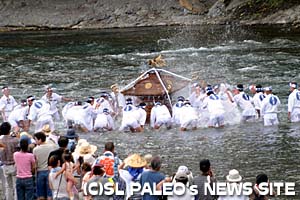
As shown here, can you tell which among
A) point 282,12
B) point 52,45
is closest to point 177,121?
point 52,45

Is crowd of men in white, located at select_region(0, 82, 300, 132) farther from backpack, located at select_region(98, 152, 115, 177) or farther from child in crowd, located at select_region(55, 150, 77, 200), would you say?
child in crowd, located at select_region(55, 150, 77, 200)

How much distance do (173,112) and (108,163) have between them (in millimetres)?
8463

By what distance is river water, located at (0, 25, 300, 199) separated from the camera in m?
15.8

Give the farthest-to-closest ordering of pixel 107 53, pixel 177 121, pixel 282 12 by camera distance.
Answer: pixel 282 12 → pixel 107 53 → pixel 177 121

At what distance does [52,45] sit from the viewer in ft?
121

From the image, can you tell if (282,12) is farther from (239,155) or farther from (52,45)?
(239,155)

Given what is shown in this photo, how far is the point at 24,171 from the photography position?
1080 centimetres

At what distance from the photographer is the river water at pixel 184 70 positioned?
15.8 meters

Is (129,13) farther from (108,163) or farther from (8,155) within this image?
(108,163)

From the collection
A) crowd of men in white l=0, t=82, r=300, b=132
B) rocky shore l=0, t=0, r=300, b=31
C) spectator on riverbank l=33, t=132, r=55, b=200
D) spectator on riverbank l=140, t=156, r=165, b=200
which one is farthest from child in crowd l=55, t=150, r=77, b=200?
rocky shore l=0, t=0, r=300, b=31

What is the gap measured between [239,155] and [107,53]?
1839 centimetres

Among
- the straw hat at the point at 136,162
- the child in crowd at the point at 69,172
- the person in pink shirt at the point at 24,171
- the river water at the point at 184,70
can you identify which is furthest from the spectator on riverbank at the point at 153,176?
the river water at the point at 184,70

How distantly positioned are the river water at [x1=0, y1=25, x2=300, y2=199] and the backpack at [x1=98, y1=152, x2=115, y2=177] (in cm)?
351

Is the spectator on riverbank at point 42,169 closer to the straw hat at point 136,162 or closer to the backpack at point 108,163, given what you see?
→ the backpack at point 108,163
